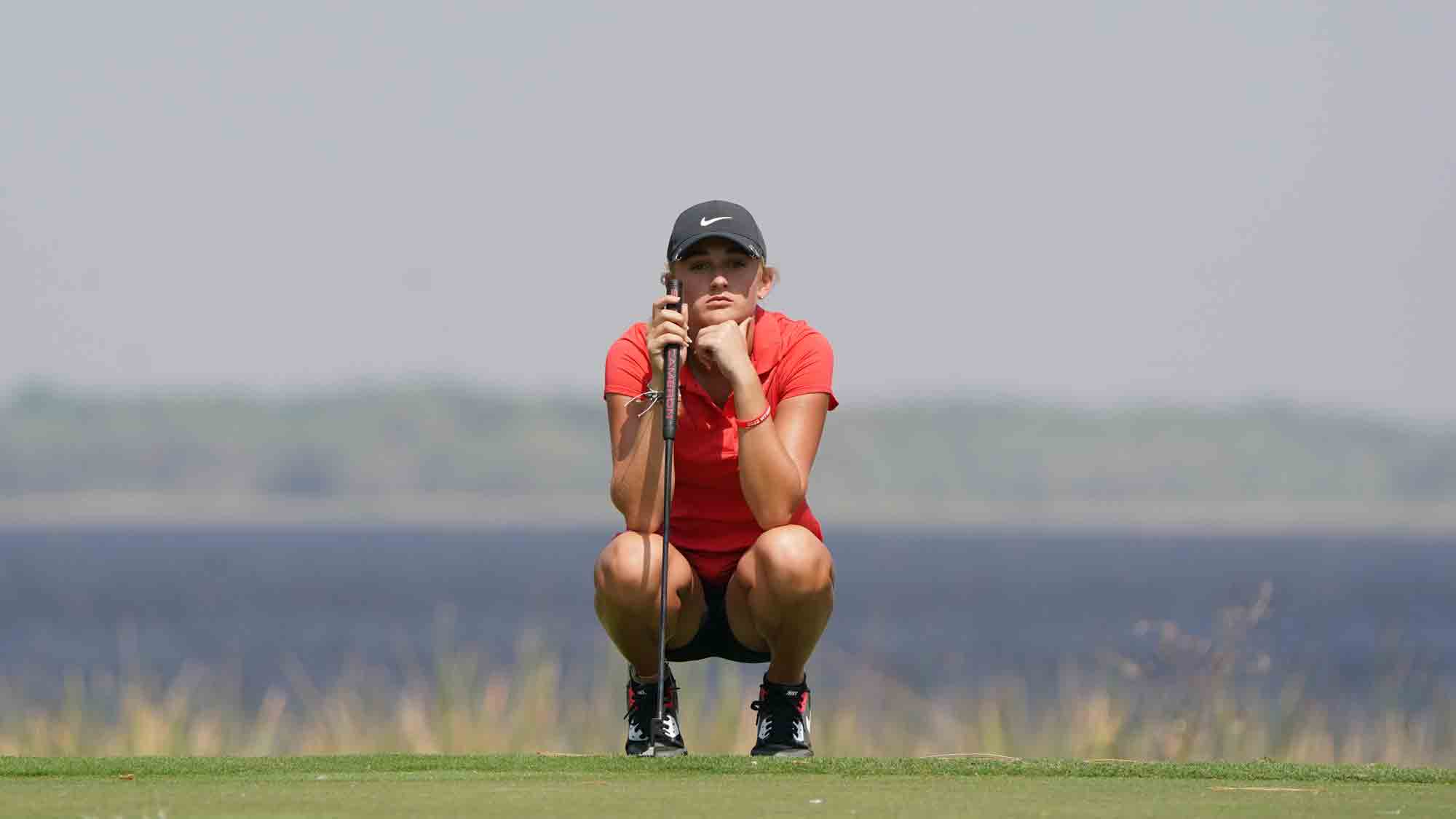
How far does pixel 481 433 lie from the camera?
140750 millimetres

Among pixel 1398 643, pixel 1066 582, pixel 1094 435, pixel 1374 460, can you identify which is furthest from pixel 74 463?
pixel 1398 643

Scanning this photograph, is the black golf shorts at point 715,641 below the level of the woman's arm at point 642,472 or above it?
below

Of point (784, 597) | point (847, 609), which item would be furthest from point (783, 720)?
point (847, 609)

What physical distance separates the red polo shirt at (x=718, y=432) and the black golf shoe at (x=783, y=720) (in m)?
0.29

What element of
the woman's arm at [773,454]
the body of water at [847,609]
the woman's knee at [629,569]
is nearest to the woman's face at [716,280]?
the woman's arm at [773,454]

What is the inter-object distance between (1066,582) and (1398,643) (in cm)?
5014

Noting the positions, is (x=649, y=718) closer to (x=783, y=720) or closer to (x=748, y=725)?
(x=783, y=720)

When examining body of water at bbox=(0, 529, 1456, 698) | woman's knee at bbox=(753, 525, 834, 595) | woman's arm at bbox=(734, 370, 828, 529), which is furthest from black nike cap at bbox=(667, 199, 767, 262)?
body of water at bbox=(0, 529, 1456, 698)

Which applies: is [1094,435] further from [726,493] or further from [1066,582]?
[726,493]

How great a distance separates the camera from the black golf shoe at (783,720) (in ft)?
16.0

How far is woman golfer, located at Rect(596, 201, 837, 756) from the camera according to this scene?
15.2ft

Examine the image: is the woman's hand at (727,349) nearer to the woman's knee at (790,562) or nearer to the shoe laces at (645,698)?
the woman's knee at (790,562)

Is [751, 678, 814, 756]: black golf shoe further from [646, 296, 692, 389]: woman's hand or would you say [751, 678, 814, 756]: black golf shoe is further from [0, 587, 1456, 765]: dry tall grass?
[0, 587, 1456, 765]: dry tall grass

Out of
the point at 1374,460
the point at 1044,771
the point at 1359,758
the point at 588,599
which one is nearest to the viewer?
the point at 1044,771
